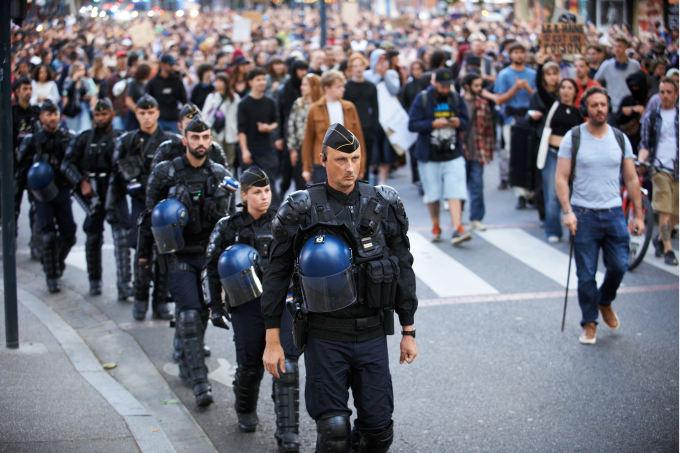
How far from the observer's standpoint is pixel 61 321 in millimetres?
7363

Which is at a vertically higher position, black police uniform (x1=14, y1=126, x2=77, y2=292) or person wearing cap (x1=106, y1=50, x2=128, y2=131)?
person wearing cap (x1=106, y1=50, x2=128, y2=131)

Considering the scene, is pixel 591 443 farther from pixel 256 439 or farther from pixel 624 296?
pixel 624 296

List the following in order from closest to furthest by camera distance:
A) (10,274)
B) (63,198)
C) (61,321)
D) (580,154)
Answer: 1. (10,274)
2. (580,154)
3. (61,321)
4. (63,198)

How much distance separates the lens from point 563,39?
11578 mm

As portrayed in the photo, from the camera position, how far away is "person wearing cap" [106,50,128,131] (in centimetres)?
1439

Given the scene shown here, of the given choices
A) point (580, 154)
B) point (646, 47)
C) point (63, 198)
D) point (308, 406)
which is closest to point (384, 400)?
point (308, 406)

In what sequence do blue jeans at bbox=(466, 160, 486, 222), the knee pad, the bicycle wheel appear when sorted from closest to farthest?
the knee pad < the bicycle wheel < blue jeans at bbox=(466, 160, 486, 222)

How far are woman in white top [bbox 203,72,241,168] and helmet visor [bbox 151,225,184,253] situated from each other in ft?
21.1

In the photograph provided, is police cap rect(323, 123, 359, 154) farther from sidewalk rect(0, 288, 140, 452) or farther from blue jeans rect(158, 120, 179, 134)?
blue jeans rect(158, 120, 179, 134)

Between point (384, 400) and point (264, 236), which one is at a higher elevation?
point (264, 236)

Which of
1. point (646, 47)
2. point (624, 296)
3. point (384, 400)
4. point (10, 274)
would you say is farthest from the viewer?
point (646, 47)

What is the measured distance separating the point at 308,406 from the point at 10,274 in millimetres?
3232

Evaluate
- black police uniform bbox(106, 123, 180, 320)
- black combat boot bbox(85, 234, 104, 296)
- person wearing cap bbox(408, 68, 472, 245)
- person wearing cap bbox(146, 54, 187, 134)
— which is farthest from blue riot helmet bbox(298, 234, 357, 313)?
person wearing cap bbox(146, 54, 187, 134)

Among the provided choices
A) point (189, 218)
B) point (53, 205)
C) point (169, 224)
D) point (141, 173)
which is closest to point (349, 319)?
point (169, 224)
